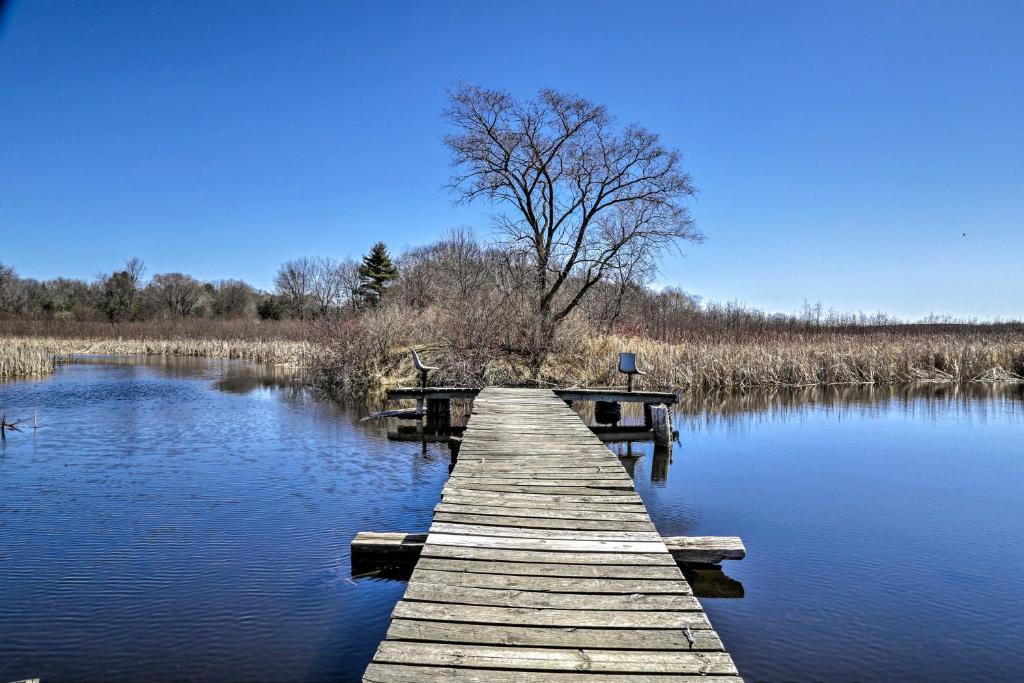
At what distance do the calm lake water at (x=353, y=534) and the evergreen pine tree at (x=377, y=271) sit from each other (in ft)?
141

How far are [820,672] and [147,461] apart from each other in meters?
9.80

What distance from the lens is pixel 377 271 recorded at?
58.2 m

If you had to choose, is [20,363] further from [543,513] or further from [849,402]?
[849,402]

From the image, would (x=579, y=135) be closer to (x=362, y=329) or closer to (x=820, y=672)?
(x=362, y=329)

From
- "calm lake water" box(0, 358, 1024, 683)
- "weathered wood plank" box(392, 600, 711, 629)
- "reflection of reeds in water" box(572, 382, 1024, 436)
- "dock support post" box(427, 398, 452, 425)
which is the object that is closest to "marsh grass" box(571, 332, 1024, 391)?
"reflection of reeds in water" box(572, 382, 1024, 436)

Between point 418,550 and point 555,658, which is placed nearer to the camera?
point 555,658

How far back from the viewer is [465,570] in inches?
164

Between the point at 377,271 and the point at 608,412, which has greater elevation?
the point at 377,271

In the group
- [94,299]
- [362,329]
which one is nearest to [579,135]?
[362,329]

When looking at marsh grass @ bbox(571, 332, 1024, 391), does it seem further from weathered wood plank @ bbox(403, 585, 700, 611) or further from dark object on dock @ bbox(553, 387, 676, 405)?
weathered wood plank @ bbox(403, 585, 700, 611)

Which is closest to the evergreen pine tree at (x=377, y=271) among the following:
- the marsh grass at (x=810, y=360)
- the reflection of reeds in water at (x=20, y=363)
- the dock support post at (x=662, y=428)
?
the reflection of reeds in water at (x=20, y=363)

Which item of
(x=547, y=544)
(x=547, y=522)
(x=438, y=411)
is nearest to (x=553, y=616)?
(x=547, y=544)

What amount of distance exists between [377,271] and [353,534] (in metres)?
52.4

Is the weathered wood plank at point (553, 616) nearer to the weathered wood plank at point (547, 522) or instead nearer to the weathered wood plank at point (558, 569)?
the weathered wood plank at point (558, 569)
